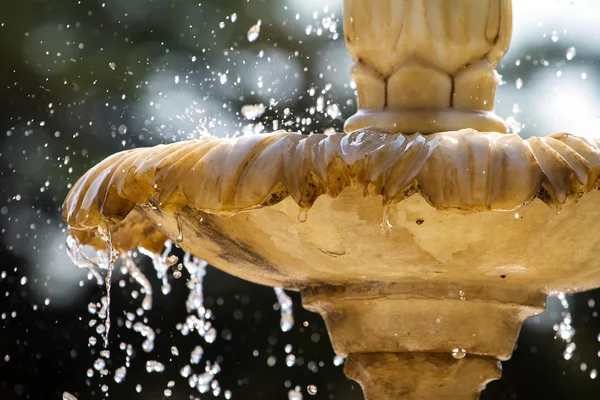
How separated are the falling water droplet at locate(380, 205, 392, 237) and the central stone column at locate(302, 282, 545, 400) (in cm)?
39

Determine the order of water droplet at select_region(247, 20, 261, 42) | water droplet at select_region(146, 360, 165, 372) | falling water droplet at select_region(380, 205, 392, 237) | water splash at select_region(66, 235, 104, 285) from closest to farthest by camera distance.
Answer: falling water droplet at select_region(380, 205, 392, 237), water splash at select_region(66, 235, 104, 285), water droplet at select_region(146, 360, 165, 372), water droplet at select_region(247, 20, 261, 42)

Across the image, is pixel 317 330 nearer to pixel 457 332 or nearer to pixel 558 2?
pixel 558 2

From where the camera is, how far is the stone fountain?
2.28 m

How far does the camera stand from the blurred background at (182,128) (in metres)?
8.35

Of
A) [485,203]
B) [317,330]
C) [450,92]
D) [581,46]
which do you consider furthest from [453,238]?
[581,46]

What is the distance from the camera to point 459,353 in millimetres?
2941

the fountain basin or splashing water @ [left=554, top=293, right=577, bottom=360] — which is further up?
the fountain basin

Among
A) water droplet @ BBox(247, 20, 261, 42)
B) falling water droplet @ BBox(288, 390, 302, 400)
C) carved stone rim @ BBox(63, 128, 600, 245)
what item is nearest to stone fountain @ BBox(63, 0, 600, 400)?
carved stone rim @ BBox(63, 128, 600, 245)

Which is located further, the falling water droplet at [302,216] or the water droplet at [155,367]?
the water droplet at [155,367]

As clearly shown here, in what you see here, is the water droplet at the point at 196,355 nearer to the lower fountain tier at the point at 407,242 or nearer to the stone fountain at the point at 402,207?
the stone fountain at the point at 402,207

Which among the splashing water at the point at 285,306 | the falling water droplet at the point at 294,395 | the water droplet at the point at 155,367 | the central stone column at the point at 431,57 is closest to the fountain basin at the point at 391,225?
the central stone column at the point at 431,57

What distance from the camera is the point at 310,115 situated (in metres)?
8.70

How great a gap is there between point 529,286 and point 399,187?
847mm

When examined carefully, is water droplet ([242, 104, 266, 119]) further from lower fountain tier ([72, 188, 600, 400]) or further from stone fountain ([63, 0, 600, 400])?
lower fountain tier ([72, 188, 600, 400])
